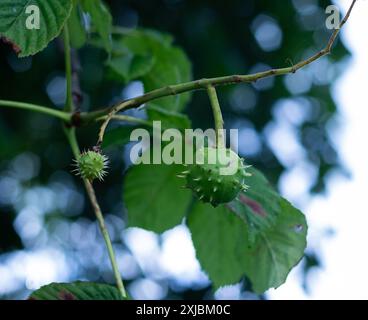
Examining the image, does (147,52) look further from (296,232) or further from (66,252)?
(66,252)

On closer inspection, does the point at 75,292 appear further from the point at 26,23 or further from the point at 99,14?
the point at 99,14

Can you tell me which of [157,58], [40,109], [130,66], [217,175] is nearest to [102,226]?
[40,109]

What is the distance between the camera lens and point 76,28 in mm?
1952

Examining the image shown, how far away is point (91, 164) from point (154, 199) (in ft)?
2.18

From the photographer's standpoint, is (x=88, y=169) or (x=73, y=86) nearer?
(x=88, y=169)

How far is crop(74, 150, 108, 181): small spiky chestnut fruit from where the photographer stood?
133cm

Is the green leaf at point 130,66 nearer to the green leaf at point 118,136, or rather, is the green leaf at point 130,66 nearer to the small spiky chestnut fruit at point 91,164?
the green leaf at point 118,136

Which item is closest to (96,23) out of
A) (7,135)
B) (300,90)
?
(7,135)

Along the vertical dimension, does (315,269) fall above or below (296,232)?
above

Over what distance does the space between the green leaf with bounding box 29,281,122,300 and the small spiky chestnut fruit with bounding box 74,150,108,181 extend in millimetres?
247

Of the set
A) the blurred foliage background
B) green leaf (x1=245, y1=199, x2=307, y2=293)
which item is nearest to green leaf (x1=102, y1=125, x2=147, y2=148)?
green leaf (x1=245, y1=199, x2=307, y2=293)

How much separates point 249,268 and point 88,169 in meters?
0.66

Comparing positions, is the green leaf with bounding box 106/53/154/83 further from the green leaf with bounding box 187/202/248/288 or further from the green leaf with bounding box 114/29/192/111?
the green leaf with bounding box 187/202/248/288

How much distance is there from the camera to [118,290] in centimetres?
146
